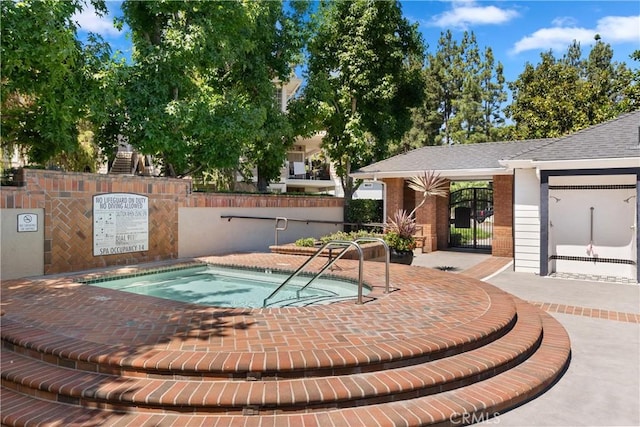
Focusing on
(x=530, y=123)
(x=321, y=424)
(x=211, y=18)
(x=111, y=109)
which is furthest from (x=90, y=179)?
(x=530, y=123)

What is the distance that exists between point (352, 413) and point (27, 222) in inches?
298

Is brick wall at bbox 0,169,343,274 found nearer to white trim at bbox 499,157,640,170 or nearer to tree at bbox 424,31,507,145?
white trim at bbox 499,157,640,170

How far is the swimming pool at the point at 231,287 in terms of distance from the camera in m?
7.17

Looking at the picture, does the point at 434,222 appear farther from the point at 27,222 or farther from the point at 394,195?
the point at 27,222

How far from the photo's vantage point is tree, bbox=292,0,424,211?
18.3 meters

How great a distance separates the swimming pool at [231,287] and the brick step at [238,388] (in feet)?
9.76

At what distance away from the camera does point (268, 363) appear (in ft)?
12.2

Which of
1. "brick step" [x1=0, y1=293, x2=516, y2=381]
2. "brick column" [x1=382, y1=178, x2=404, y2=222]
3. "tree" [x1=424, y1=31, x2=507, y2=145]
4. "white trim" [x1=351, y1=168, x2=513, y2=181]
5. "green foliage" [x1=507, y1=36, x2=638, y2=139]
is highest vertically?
"tree" [x1=424, y1=31, x2=507, y2=145]

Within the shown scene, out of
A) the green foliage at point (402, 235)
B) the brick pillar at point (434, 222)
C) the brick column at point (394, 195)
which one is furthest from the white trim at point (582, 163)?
the brick column at point (394, 195)

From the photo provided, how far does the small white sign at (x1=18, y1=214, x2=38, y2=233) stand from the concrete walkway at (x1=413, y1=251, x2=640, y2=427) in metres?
8.46

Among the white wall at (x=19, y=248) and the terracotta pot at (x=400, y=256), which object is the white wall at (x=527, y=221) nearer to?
the terracotta pot at (x=400, y=256)

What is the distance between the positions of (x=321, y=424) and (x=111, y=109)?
10.8 m

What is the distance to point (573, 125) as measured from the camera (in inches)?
797

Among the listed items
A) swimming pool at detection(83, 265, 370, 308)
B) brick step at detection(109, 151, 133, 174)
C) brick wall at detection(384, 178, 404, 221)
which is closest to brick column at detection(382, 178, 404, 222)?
brick wall at detection(384, 178, 404, 221)
